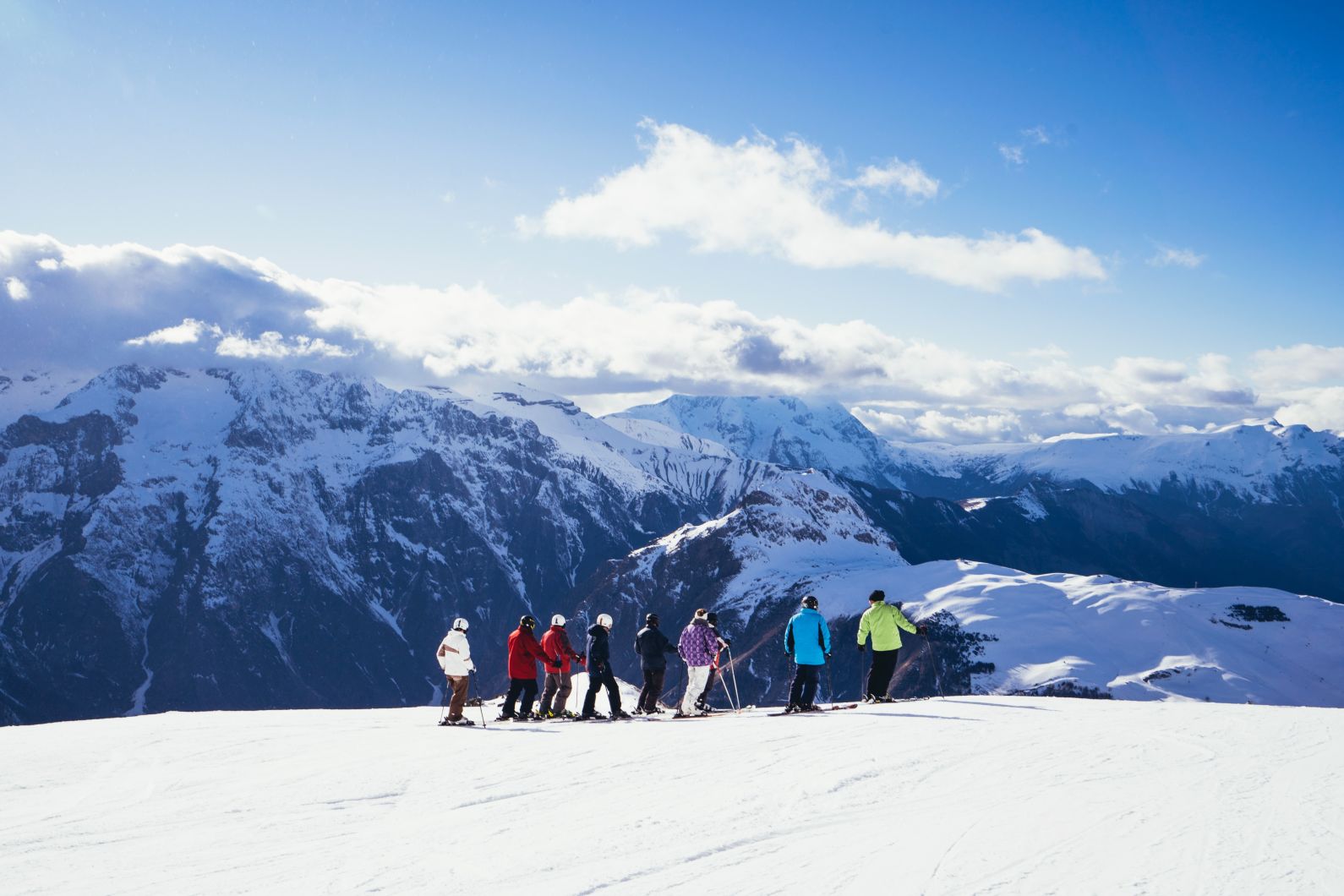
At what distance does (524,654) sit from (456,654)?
170 centimetres

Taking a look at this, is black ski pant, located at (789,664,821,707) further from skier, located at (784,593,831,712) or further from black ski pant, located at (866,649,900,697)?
black ski pant, located at (866,649,900,697)

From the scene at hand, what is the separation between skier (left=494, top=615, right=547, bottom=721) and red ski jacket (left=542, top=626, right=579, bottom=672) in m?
0.19

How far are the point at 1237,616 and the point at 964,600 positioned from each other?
141 feet

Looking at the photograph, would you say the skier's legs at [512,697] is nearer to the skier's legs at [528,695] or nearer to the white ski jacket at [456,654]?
the skier's legs at [528,695]

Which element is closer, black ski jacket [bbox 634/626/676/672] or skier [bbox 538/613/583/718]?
skier [bbox 538/613/583/718]

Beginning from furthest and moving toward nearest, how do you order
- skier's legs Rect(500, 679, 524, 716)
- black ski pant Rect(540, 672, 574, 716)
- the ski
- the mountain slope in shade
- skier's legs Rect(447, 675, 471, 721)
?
the mountain slope in shade → black ski pant Rect(540, 672, 574, 716) → skier's legs Rect(500, 679, 524, 716) → skier's legs Rect(447, 675, 471, 721) → the ski

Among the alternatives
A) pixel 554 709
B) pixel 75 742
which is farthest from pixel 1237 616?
pixel 75 742

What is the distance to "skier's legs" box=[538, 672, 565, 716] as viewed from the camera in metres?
26.0

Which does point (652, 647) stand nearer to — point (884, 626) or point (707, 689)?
point (707, 689)

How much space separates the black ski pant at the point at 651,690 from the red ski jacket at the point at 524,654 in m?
2.92

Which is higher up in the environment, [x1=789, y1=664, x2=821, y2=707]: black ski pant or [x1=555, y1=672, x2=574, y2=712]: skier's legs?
[x1=789, y1=664, x2=821, y2=707]: black ski pant

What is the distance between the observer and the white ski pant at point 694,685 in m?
26.3

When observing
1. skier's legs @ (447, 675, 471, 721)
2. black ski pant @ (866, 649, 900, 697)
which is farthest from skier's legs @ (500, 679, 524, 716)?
black ski pant @ (866, 649, 900, 697)

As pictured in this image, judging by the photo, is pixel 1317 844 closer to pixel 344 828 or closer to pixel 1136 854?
pixel 1136 854
